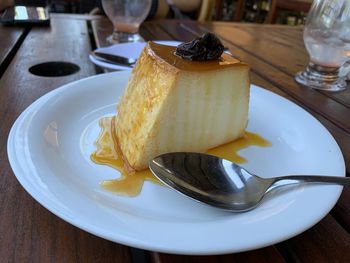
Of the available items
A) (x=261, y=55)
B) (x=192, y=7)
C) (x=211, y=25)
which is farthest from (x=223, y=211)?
(x=192, y=7)

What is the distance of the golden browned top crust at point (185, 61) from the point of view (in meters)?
0.52

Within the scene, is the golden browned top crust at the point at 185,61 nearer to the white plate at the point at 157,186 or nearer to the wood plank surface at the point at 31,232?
the white plate at the point at 157,186

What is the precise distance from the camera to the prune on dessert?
53 cm

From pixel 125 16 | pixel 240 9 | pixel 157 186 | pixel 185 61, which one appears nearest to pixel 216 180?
pixel 157 186

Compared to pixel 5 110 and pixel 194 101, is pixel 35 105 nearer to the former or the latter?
pixel 5 110

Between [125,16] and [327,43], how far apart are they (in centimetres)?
61

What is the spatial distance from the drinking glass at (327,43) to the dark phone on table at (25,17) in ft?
2.84

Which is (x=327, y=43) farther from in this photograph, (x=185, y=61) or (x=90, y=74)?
(x=90, y=74)

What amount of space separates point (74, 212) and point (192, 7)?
1.90 meters

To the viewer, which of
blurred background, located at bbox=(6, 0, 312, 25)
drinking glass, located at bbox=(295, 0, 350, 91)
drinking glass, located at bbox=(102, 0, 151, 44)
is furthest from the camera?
blurred background, located at bbox=(6, 0, 312, 25)

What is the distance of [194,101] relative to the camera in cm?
54

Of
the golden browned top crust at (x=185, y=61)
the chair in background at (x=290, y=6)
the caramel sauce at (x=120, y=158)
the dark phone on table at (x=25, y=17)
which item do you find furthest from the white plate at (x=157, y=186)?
the chair in background at (x=290, y=6)

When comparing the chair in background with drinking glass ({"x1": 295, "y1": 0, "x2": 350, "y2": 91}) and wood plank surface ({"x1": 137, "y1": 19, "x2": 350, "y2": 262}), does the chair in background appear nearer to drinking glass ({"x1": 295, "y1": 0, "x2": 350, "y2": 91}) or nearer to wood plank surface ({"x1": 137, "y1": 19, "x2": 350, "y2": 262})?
wood plank surface ({"x1": 137, "y1": 19, "x2": 350, "y2": 262})

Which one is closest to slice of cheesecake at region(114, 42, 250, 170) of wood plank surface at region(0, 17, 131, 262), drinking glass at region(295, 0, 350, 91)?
wood plank surface at region(0, 17, 131, 262)
